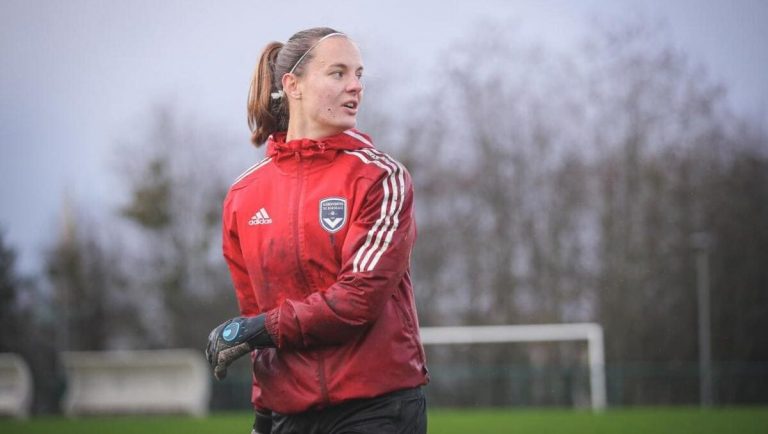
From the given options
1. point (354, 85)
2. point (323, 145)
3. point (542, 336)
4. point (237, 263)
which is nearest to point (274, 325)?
point (237, 263)

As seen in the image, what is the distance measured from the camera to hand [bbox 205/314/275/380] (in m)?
3.09

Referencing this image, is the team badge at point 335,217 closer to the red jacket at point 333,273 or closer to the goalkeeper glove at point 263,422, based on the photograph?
the red jacket at point 333,273

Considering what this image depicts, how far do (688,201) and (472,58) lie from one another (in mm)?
8525

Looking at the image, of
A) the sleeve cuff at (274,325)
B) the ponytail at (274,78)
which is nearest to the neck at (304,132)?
the ponytail at (274,78)

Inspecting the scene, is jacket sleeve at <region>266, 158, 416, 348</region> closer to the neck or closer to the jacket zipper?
the jacket zipper

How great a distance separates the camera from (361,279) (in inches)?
117

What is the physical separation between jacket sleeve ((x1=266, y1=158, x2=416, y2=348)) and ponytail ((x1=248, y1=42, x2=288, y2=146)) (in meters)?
0.55

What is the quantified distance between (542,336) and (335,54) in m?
27.4

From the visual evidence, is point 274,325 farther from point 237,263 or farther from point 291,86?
point 291,86

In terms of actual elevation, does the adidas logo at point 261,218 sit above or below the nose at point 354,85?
below

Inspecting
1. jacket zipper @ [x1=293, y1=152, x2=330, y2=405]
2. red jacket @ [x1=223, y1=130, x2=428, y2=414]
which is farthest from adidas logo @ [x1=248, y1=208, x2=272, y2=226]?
jacket zipper @ [x1=293, y1=152, x2=330, y2=405]

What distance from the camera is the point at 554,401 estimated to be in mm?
26891

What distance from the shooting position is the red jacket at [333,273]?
9.84 ft

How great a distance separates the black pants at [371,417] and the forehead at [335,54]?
1014 millimetres
